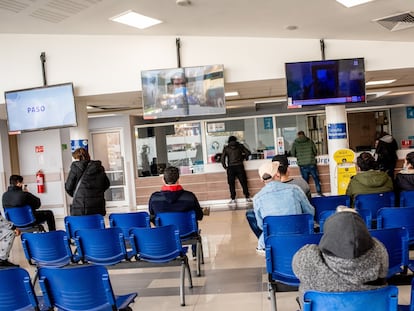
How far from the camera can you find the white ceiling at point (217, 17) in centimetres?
509

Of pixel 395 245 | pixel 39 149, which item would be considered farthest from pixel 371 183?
pixel 39 149

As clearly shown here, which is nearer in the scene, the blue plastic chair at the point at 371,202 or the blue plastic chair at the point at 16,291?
the blue plastic chair at the point at 16,291

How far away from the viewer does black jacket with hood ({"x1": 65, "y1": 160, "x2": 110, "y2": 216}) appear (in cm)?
536

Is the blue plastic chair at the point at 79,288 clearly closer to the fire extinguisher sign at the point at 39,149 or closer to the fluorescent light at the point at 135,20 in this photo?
the fluorescent light at the point at 135,20

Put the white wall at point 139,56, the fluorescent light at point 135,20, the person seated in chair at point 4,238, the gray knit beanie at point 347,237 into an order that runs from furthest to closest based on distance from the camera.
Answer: the white wall at point 139,56, the fluorescent light at point 135,20, the person seated in chair at point 4,238, the gray knit beanie at point 347,237

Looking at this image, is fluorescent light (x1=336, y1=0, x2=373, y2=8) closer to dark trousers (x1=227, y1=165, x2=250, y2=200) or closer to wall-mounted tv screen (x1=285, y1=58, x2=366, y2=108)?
wall-mounted tv screen (x1=285, y1=58, x2=366, y2=108)

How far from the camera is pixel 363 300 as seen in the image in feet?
5.94

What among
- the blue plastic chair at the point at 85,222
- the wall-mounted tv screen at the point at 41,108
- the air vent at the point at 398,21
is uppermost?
the air vent at the point at 398,21

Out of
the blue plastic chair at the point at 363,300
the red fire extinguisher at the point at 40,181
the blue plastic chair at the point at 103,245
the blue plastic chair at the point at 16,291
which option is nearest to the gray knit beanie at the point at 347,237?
the blue plastic chair at the point at 363,300

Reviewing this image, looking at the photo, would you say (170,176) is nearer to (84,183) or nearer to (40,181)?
(84,183)

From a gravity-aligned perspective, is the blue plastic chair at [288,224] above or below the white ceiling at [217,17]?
below

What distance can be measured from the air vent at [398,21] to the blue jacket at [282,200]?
2943 millimetres

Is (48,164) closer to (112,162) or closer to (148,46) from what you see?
(112,162)

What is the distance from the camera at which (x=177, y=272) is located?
15.9ft
